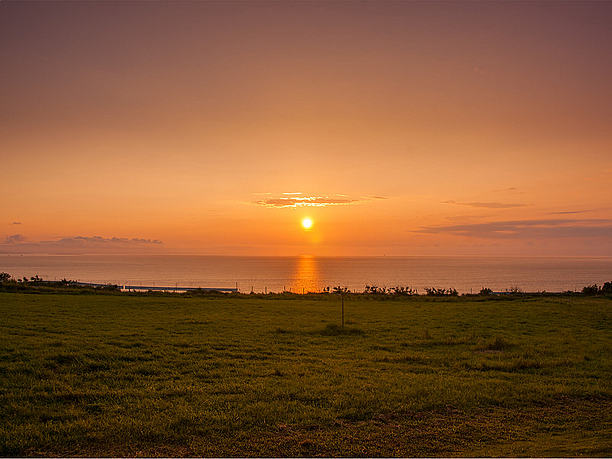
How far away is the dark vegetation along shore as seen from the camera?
8406 mm

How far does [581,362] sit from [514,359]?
235 cm

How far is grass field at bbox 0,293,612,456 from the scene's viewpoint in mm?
8414

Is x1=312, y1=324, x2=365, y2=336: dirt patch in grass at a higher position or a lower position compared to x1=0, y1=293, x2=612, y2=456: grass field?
higher

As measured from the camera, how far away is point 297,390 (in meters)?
11.7

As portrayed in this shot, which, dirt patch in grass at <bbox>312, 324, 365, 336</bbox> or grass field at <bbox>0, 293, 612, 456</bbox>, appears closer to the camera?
grass field at <bbox>0, 293, 612, 456</bbox>

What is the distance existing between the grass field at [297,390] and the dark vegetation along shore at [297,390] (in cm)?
5

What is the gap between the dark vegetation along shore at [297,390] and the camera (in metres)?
8.41

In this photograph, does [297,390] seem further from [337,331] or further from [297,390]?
[337,331]

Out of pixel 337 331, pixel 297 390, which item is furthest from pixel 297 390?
pixel 337 331

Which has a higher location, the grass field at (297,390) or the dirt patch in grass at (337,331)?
the dirt patch in grass at (337,331)

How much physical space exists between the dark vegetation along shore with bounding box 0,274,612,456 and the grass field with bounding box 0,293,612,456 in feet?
0.16

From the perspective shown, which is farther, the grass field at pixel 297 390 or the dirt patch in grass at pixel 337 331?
the dirt patch in grass at pixel 337 331

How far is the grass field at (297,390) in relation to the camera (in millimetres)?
8414

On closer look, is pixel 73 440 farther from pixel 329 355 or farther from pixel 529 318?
pixel 529 318
